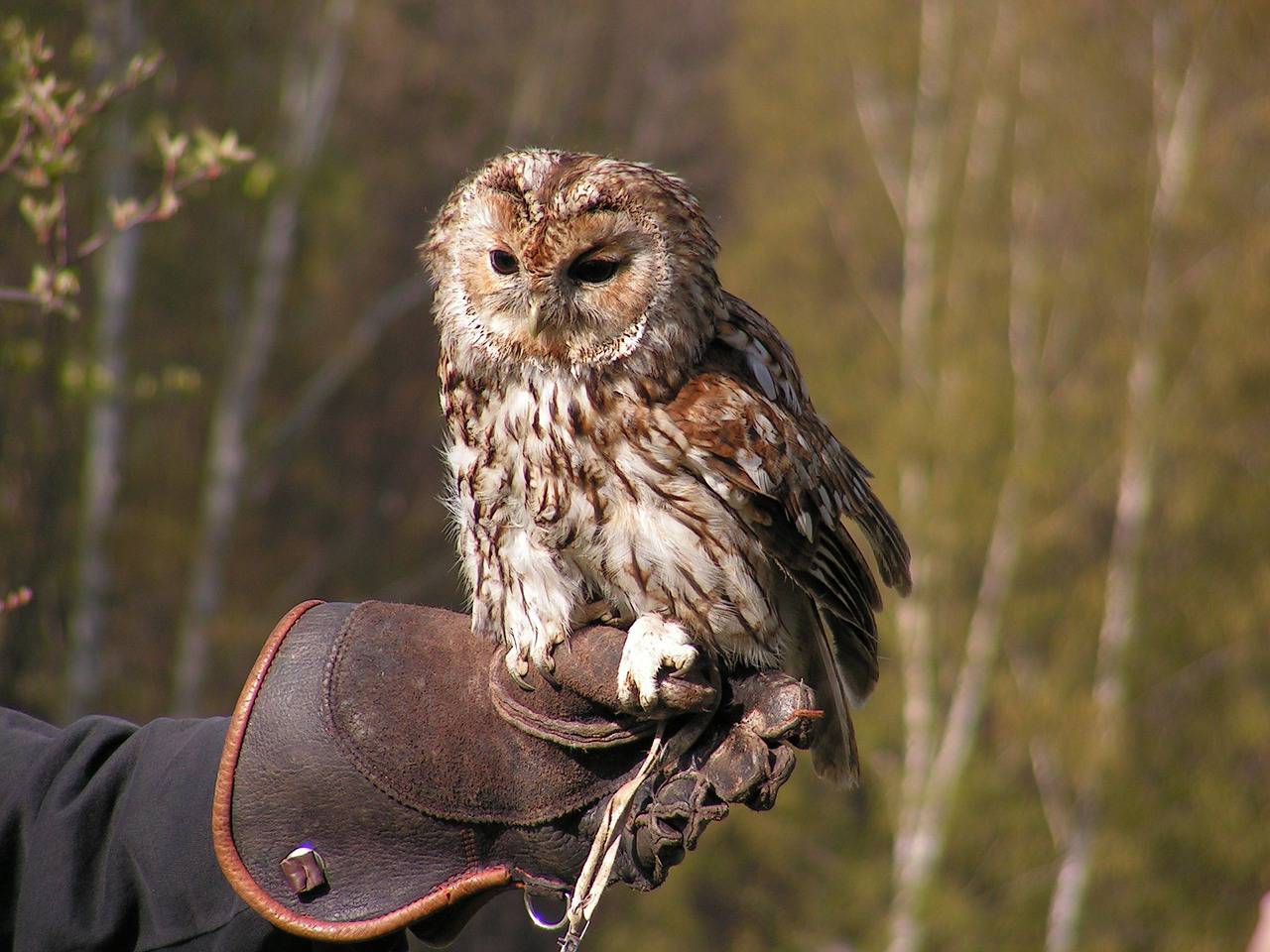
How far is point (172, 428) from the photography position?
28.5 feet

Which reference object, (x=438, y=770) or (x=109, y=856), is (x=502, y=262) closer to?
(x=438, y=770)

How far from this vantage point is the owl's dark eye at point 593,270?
6.68 ft

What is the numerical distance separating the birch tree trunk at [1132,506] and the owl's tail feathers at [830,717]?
208 inches

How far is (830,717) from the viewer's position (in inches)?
86.8

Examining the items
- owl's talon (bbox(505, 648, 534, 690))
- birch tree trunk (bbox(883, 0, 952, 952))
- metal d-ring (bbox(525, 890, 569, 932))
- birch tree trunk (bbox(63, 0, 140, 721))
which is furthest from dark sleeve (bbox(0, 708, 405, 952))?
birch tree trunk (bbox(883, 0, 952, 952))

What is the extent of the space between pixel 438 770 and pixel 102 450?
5.99m

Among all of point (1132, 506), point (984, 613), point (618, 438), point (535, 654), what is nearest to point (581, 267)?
point (618, 438)

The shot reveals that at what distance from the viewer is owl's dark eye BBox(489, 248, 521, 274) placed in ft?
6.73

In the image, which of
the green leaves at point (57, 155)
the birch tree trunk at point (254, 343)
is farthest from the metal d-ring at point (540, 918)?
the birch tree trunk at point (254, 343)

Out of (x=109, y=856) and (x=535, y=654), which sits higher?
(x=535, y=654)

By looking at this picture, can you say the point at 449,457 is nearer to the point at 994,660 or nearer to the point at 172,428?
the point at 994,660

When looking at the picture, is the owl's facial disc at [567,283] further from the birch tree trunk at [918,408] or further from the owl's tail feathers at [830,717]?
the birch tree trunk at [918,408]

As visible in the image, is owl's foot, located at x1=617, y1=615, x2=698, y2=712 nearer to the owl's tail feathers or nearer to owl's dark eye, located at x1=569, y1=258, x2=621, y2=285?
the owl's tail feathers

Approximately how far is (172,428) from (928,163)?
5.44m
